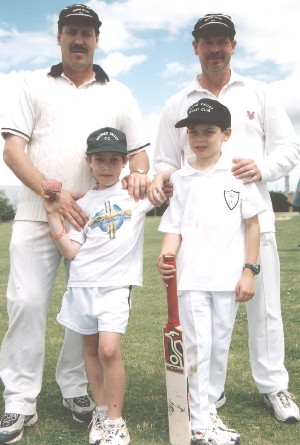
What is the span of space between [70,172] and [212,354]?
147 centimetres

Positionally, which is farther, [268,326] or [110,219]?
[268,326]

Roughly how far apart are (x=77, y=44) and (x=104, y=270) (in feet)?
4.77

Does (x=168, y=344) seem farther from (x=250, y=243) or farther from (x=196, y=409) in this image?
(x=250, y=243)

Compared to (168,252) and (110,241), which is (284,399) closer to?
(168,252)

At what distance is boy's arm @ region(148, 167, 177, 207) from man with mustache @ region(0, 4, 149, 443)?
9cm

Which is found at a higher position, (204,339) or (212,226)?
(212,226)

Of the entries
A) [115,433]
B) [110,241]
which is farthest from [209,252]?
[115,433]

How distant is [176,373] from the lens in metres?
3.45

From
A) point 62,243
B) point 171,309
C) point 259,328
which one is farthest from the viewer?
point 259,328

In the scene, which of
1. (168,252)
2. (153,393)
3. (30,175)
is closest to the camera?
(168,252)

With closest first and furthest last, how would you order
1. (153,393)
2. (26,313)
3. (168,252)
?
(168,252), (26,313), (153,393)

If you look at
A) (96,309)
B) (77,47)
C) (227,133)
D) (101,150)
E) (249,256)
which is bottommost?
(96,309)

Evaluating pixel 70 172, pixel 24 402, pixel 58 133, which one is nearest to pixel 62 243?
pixel 70 172

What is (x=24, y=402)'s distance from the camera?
152 inches
